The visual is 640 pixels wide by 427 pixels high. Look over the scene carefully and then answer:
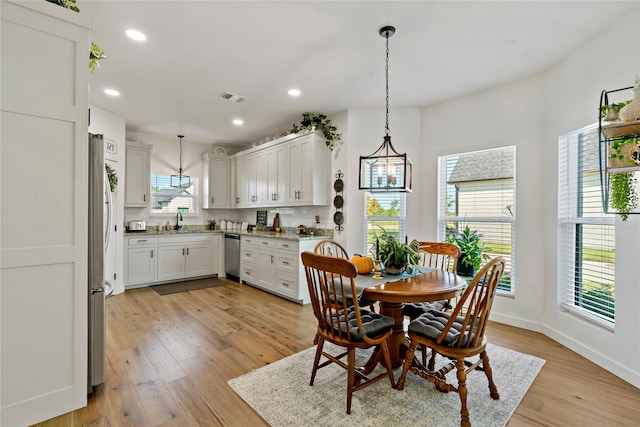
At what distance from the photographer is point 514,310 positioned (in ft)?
11.6

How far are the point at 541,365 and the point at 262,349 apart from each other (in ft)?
8.01

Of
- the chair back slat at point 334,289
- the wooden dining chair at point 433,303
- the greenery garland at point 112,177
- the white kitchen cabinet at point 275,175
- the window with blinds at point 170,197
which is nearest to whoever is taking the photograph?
the chair back slat at point 334,289

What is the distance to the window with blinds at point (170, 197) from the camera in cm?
589

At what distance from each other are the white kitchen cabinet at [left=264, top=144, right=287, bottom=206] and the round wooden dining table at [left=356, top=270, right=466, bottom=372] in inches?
122

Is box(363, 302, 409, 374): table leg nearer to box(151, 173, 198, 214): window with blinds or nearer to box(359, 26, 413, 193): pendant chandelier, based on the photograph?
box(359, 26, 413, 193): pendant chandelier

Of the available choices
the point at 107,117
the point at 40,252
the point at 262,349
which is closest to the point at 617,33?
the point at 262,349

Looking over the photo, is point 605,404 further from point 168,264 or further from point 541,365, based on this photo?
point 168,264

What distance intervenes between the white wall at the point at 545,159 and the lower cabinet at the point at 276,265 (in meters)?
1.83

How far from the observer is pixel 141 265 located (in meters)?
5.16

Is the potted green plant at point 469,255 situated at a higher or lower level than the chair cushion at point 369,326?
higher

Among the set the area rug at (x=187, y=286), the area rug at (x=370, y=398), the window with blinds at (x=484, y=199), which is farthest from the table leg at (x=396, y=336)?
the area rug at (x=187, y=286)

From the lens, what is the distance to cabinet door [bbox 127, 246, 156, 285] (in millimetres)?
5047

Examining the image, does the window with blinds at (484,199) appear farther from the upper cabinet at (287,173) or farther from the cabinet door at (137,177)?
the cabinet door at (137,177)

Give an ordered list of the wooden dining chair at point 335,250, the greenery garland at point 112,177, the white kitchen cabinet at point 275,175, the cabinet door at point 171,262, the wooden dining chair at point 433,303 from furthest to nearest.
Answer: the cabinet door at point 171,262, the white kitchen cabinet at point 275,175, the greenery garland at point 112,177, the wooden dining chair at point 335,250, the wooden dining chair at point 433,303
